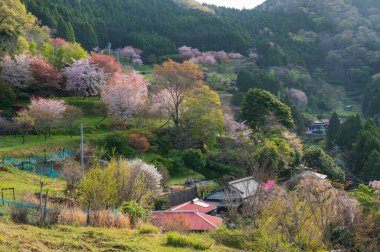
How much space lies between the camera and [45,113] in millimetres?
28875

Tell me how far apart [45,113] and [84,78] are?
7.72 m

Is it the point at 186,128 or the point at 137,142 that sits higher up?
the point at 186,128

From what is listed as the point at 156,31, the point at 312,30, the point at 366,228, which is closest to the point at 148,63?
the point at 156,31

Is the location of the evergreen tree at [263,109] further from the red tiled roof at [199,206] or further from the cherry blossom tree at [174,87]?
the red tiled roof at [199,206]

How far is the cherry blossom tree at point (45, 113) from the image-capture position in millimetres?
28969

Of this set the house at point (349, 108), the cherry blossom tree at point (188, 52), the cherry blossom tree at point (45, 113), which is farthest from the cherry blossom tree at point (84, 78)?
the house at point (349, 108)

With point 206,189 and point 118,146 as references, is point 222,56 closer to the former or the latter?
point 118,146

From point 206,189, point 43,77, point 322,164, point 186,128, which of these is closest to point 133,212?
point 206,189

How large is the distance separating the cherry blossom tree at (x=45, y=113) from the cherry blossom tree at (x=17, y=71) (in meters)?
4.09

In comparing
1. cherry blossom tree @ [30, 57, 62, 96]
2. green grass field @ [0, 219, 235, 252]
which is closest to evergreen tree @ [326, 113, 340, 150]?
cherry blossom tree @ [30, 57, 62, 96]

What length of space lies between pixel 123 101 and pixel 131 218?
2038 cm

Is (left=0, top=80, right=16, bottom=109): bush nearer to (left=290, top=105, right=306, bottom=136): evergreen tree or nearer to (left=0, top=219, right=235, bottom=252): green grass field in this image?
(left=0, top=219, right=235, bottom=252): green grass field

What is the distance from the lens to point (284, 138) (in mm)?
33156

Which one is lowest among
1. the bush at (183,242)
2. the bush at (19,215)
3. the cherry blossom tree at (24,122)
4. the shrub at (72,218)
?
the bush at (183,242)
